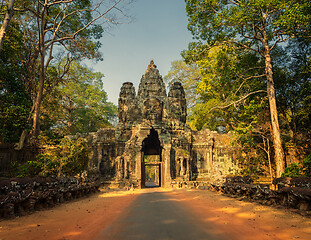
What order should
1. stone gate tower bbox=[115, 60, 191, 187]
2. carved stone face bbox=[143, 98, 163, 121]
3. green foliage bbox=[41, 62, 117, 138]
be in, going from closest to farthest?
stone gate tower bbox=[115, 60, 191, 187] → carved stone face bbox=[143, 98, 163, 121] → green foliage bbox=[41, 62, 117, 138]

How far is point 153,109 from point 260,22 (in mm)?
12111

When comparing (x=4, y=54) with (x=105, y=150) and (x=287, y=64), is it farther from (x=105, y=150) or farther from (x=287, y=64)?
(x=287, y=64)

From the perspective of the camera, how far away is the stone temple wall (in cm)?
1877

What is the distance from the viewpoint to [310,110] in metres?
14.4

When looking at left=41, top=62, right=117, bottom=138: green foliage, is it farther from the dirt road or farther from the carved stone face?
the dirt road

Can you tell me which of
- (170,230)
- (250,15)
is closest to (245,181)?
(170,230)

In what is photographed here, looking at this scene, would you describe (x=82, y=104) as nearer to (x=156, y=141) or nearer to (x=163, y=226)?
(x=156, y=141)

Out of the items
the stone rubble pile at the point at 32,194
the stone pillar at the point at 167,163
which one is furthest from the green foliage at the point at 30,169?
the stone pillar at the point at 167,163

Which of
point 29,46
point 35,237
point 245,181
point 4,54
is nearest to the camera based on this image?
point 35,237

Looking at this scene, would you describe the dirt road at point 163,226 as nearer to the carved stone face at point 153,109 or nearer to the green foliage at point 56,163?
the green foliage at point 56,163

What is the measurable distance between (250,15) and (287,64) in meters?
7.57

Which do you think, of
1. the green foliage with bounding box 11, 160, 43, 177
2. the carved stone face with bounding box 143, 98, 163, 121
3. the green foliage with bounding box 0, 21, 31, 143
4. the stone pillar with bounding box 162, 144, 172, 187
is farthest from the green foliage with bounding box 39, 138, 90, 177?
the carved stone face with bounding box 143, 98, 163, 121

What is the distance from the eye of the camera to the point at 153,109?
21562mm

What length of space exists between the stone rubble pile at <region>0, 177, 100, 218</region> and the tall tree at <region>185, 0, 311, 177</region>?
11796mm
